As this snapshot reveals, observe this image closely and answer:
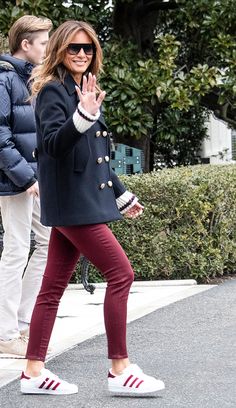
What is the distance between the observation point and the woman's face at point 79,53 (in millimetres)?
5039

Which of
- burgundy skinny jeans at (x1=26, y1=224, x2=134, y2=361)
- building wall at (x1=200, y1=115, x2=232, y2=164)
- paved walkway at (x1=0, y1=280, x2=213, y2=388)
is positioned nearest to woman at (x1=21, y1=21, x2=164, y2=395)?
burgundy skinny jeans at (x1=26, y1=224, x2=134, y2=361)

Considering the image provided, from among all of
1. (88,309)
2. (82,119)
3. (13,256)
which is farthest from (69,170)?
(88,309)

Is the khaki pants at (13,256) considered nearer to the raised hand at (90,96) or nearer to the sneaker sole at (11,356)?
the sneaker sole at (11,356)

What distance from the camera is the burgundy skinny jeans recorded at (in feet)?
16.4

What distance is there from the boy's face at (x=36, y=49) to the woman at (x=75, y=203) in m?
0.90

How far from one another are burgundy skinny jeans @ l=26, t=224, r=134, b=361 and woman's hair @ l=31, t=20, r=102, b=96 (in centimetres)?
71

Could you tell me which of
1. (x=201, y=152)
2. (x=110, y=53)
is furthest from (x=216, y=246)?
(x=201, y=152)

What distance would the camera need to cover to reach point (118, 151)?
12.2m

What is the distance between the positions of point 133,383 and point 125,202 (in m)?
0.90

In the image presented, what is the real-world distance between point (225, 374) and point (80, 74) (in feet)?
5.57

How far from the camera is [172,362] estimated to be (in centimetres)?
587

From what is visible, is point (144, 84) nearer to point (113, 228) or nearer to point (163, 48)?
point (163, 48)

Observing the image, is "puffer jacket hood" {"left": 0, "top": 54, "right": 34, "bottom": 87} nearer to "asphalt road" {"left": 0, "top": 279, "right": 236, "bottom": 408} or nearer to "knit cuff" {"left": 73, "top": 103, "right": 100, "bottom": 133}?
"knit cuff" {"left": 73, "top": 103, "right": 100, "bottom": 133}

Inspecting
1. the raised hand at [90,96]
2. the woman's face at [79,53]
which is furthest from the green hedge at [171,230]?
the raised hand at [90,96]
